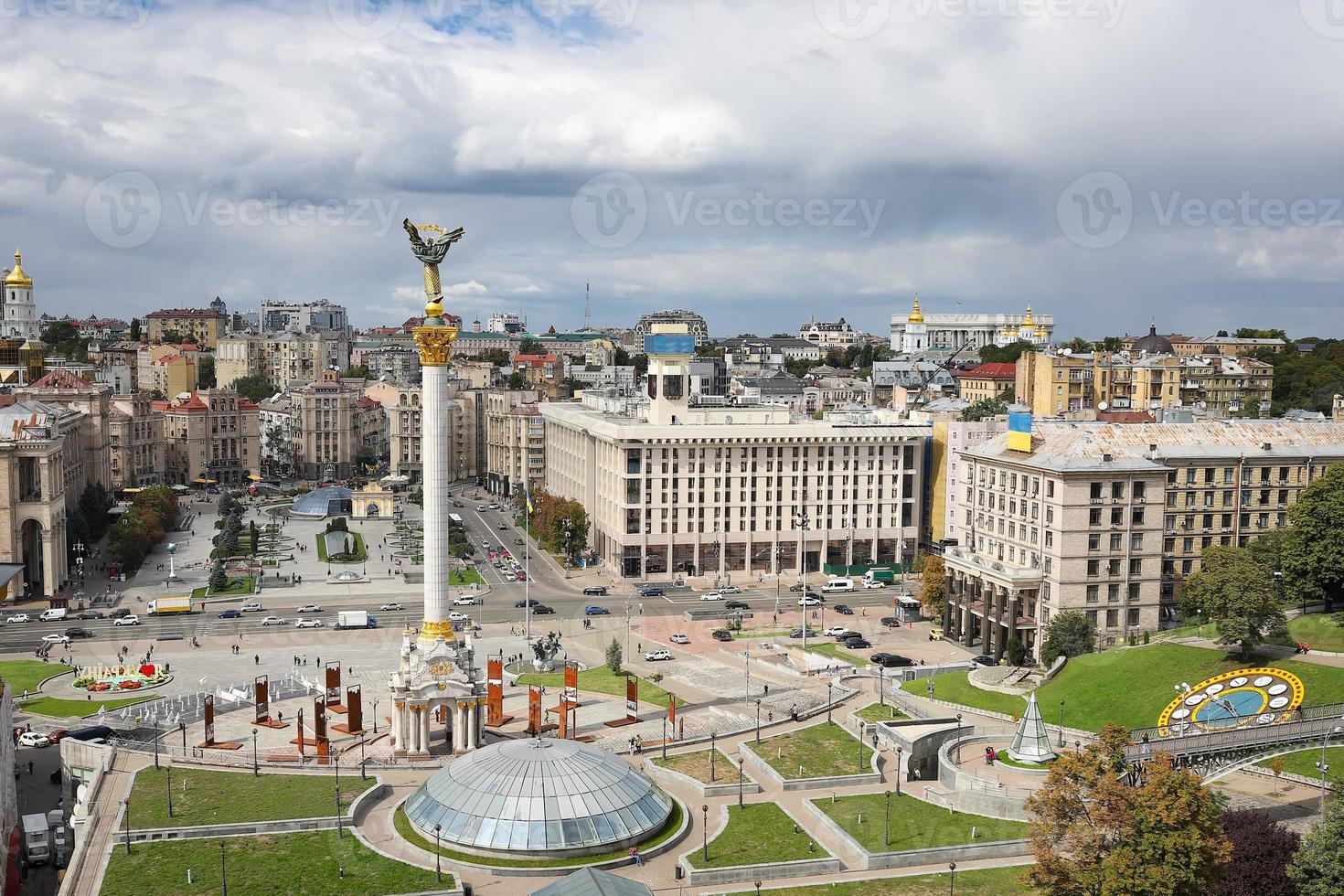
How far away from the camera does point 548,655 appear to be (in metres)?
80.6

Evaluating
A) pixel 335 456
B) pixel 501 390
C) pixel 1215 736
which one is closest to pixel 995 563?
pixel 1215 736

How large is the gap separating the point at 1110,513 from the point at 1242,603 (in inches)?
702

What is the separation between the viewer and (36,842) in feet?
178

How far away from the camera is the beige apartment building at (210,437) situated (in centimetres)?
17338

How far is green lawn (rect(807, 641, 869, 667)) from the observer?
8288 cm

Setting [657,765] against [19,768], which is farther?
[19,768]

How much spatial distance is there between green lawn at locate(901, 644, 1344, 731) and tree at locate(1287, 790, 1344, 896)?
18.5 metres

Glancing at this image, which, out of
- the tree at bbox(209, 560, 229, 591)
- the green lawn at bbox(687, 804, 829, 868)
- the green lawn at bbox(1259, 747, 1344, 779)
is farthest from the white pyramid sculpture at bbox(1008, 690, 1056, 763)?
the tree at bbox(209, 560, 229, 591)

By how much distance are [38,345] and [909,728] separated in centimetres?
14515

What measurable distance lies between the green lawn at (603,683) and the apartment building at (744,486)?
33.6 meters

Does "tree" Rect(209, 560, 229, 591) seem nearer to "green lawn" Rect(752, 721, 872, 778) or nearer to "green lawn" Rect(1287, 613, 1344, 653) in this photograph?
"green lawn" Rect(752, 721, 872, 778)

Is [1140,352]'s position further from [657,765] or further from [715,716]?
[657,765]

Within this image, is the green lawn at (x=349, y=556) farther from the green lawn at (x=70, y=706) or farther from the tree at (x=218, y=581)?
the green lawn at (x=70, y=706)

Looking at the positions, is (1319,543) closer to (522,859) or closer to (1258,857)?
(1258,857)
